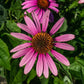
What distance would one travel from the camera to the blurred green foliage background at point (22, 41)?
0.85m

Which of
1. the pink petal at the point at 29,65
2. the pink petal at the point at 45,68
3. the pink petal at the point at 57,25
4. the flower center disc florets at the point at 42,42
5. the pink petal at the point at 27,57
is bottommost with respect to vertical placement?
the pink petal at the point at 45,68

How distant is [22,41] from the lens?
88cm

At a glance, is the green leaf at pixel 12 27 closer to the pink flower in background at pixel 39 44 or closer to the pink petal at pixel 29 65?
the pink flower in background at pixel 39 44

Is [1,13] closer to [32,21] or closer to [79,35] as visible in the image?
[32,21]

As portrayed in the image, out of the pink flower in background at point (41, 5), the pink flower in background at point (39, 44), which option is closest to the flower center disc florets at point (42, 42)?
the pink flower in background at point (39, 44)

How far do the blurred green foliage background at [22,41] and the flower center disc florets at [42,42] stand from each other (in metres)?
0.07

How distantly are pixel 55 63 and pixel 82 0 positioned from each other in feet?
1.56

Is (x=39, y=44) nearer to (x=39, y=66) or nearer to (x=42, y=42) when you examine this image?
(x=42, y=42)

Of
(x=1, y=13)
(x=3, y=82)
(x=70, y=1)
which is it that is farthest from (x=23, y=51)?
(x=3, y=82)

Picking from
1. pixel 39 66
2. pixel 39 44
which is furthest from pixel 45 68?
pixel 39 44

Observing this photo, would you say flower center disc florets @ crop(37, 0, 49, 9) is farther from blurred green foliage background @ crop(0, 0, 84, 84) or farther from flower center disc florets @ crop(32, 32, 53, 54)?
flower center disc florets @ crop(32, 32, 53, 54)

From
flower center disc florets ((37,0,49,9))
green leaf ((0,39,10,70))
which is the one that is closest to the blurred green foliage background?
green leaf ((0,39,10,70))

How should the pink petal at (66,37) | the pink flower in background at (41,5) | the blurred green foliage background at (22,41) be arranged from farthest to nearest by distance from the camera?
the pink flower in background at (41,5)
the blurred green foliage background at (22,41)
the pink petal at (66,37)

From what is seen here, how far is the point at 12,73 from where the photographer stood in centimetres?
94
